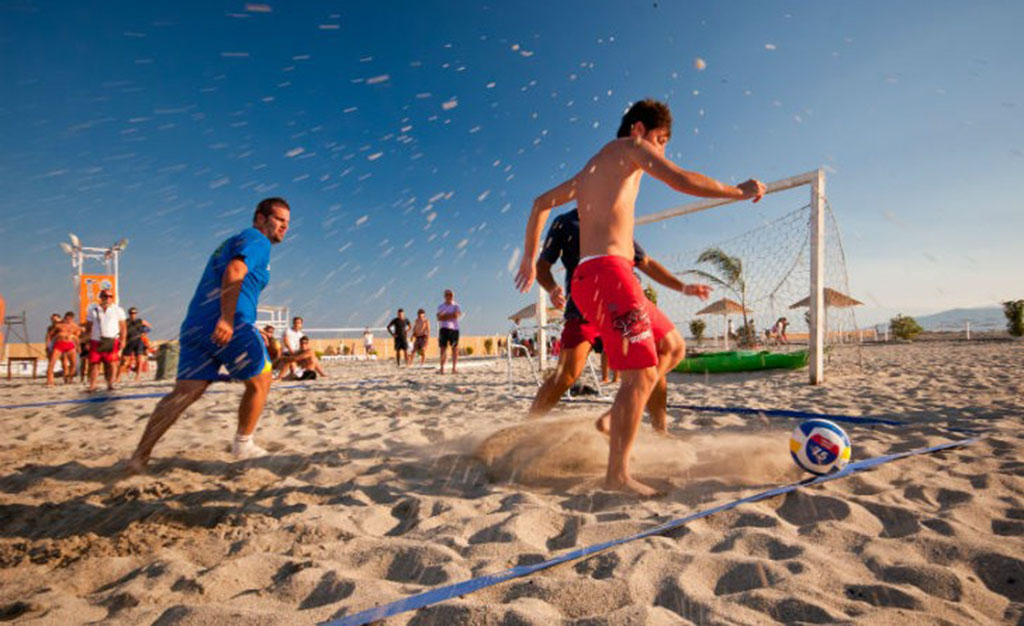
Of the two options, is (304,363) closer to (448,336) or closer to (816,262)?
(448,336)

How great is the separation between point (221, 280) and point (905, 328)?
100 feet

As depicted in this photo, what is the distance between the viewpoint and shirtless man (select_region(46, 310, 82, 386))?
1029 cm

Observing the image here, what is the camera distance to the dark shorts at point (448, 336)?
35.1 feet

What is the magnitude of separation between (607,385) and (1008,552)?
6.65 m

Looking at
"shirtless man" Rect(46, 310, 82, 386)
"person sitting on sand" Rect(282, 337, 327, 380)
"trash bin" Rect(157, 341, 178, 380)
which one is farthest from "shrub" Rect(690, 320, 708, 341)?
"shirtless man" Rect(46, 310, 82, 386)

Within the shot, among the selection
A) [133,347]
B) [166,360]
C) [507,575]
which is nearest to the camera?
[507,575]

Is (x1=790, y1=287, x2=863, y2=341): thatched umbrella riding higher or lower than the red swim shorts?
higher

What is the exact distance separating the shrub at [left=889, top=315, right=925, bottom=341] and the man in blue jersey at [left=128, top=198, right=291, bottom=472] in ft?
99.4

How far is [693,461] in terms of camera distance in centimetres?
282

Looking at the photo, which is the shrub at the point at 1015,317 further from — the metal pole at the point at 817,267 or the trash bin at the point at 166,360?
the trash bin at the point at 166,360

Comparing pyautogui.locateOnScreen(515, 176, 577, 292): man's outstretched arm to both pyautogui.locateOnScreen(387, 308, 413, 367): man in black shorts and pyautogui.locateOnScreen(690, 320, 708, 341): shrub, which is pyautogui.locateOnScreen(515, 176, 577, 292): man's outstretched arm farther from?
pyautogui.locateOnScreen(690, 320, 708, 341): shrub

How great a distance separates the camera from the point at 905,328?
24.9 m

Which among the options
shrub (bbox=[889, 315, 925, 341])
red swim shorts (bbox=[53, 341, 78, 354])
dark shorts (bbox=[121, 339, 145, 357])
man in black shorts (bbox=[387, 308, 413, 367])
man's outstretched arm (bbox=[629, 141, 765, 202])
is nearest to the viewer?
man's outstretched arm (bbox=[629, 141, 765, 202])

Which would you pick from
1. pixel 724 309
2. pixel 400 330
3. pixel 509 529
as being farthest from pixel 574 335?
pixel 724 309
